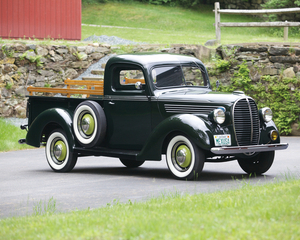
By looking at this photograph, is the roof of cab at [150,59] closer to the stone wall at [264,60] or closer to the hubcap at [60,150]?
the hubcap at [60,150]

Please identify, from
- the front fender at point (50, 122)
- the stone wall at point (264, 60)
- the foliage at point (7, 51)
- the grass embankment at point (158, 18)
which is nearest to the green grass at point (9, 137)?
the foliage at point (7, 51)

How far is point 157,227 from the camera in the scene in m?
4.38

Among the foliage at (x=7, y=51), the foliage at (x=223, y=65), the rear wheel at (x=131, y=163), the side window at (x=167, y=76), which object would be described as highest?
the foliage at (x=7, y=51)

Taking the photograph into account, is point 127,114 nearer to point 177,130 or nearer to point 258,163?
point 177,130

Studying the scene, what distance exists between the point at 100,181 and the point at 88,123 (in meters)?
1.25

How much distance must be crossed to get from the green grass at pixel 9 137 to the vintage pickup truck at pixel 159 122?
3560 mm

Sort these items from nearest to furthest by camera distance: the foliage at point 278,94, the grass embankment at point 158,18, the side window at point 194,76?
the side window at point 194,76
the foliage at point 278,94
the grass embankment at point 158,18

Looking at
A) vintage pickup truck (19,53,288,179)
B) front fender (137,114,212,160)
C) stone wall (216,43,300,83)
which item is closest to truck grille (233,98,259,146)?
vintage pickup truck (19,53,288,179)

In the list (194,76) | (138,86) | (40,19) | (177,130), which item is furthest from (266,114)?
(40,19)

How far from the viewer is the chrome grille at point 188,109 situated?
25.9 feet

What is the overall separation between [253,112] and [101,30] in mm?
21745

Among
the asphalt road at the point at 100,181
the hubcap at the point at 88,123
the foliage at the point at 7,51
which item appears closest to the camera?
the asphalt road at the point at 100,181

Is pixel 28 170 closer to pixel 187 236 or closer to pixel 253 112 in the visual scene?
pixel 253 112

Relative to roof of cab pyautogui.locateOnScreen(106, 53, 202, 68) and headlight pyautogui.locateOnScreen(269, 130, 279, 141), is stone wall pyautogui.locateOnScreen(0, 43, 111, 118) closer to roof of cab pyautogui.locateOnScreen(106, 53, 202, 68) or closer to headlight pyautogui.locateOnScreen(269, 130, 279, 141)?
roof of cab pyautogui.locateOnScreen(106, 53, 202, 68)
